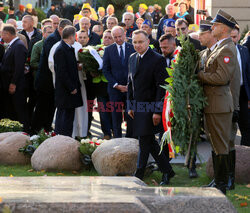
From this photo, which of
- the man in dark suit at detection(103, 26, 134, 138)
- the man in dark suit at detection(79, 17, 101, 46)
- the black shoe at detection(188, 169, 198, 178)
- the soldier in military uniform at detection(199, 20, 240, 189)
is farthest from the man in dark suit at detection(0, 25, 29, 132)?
the soldier in military uniform at detection(199, 20, 240, 189)

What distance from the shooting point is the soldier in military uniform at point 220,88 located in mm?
7070

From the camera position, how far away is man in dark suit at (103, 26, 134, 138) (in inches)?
443

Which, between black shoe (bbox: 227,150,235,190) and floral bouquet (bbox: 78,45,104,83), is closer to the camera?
black shoe (bbox: 227,150,235,190)

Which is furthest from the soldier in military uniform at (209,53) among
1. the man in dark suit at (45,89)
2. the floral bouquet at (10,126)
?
the floral bouquet at (10,126)

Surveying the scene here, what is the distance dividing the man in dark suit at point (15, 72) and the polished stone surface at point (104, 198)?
6.49 meters

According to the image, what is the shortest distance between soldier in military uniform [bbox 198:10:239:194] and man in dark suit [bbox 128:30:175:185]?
1063 millimetres

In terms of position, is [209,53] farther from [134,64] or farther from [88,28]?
[88,28]

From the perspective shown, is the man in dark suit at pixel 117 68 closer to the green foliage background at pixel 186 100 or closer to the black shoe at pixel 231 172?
the black shoe at pixel 231 172

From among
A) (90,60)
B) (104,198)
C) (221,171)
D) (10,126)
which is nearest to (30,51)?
(90,60)

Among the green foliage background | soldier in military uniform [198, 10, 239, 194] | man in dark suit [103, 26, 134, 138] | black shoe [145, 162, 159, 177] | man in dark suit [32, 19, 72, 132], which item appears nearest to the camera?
the green foliage background

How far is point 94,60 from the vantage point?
37.9 feet

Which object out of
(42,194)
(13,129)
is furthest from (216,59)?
(13,129)

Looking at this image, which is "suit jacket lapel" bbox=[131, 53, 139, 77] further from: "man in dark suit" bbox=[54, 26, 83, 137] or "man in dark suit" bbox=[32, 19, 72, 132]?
"man in dark suit" bbox=[32, 19, 72, 132]

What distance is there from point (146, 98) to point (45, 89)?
4187 millimetres
